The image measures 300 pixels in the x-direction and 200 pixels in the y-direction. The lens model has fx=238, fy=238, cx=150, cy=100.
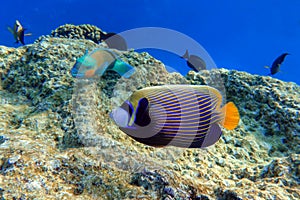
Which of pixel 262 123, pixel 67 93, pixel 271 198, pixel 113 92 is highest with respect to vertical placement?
pixel 262 123

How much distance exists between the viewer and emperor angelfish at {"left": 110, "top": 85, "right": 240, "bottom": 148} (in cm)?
147

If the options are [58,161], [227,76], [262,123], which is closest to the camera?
[58,161]

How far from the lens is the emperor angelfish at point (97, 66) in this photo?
113 inches

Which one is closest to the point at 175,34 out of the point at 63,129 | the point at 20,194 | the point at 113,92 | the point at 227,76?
the point at 227,76

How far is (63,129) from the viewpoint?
223cm

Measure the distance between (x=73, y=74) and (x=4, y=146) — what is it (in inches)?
48.6

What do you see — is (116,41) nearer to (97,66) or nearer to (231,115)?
(97,66)

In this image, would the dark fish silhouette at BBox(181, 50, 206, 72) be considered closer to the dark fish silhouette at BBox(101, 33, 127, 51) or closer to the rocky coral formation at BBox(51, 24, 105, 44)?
the dark fish silhouette at BBox(101, 33, 127, 51)

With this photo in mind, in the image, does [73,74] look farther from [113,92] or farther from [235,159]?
[235,159]

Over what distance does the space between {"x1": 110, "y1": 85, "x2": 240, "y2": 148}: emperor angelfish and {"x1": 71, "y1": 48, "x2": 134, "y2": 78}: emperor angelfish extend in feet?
4.65

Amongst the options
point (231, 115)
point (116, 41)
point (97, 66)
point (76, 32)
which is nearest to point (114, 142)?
point (231, 115)

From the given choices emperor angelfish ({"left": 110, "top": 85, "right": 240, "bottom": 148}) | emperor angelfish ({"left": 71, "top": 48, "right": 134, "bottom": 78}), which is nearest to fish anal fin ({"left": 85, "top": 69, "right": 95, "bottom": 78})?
emperor angelfish ({"left": 71, "top": 48, "right": 134, "bottom": 78})

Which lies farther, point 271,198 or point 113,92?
point 113,92

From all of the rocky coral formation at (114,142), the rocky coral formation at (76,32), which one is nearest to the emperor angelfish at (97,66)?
the rocky coral formation at (114,142)
